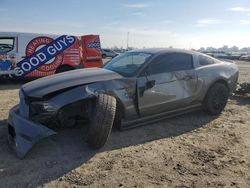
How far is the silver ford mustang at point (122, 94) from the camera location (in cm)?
502

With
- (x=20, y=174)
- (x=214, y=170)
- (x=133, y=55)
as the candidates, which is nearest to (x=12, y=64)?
(x=133, y=55)

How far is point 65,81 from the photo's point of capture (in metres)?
5.43

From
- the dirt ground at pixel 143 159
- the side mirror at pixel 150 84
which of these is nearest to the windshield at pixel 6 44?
the dirt ground at pixel 143 159

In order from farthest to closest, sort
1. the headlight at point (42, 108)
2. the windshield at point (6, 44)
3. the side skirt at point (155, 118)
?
the windshield at point (6, 44) < the side skirt at point (155, 118) < the headlight at point (42, 108)

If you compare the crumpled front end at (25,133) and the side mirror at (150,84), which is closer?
the crumpled front end at (25,133)

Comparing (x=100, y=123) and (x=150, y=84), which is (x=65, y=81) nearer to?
(x=100, y=123)

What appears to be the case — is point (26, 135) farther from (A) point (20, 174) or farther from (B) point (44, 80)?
(B) point (44, 80)

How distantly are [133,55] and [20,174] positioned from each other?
11.3ft

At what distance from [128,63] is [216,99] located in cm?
228

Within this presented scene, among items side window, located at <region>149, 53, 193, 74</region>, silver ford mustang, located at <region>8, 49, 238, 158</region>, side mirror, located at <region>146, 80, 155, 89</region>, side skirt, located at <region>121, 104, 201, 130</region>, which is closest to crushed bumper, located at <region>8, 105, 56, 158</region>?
silver ford mustang, located at <region>8, 49, 238, 158</region>

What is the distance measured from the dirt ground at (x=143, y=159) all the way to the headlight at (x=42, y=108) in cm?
57

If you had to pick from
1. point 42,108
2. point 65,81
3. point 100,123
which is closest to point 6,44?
point 65,81

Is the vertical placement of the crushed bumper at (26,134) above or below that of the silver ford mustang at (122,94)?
below

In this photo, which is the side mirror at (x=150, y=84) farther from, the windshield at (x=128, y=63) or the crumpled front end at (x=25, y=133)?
the crumpled front end at (x=25, y=133)
